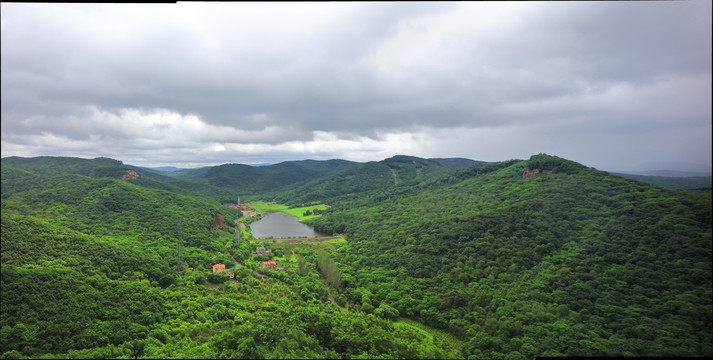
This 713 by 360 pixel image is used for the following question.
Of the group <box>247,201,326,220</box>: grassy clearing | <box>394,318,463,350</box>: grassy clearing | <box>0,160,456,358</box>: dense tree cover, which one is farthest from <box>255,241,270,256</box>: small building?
<box>247,201,326,220</box>: grassy clearing

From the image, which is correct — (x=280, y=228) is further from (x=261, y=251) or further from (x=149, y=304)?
(x=149, y=304)

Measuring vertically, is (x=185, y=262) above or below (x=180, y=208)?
below

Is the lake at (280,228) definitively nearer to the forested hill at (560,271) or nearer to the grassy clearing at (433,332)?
the forested hill at (560,271)

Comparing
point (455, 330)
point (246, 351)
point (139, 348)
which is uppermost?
point (246, 351)

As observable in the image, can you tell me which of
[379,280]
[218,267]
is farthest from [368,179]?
[218,267]

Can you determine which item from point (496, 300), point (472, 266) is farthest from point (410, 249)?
point (496, 300)

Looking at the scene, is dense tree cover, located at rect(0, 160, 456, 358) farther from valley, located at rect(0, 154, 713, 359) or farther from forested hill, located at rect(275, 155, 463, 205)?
forested hill, located at rect(275, 155, 463, 205)

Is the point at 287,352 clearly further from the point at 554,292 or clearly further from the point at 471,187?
the point at 471,187
